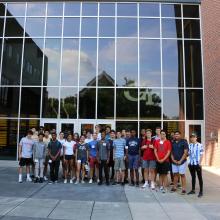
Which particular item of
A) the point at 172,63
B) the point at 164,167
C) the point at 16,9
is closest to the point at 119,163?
the point at 164,167

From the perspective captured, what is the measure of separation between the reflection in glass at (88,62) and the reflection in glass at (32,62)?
97.5 inches

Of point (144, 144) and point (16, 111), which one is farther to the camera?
point (16, 111)

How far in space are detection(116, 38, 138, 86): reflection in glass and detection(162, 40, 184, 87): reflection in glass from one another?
1734 mm

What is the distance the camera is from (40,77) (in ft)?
72.7

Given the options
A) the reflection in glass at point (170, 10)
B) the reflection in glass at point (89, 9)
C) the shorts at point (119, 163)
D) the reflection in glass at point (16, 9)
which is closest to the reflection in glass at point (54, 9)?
the reflection in glass at point (89, 9)

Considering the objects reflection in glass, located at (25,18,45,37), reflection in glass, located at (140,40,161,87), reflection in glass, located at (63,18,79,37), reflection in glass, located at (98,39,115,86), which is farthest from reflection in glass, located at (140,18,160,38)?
reflection in glass, located at (25,18,45,37)

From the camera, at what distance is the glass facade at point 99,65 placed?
71.3 ft

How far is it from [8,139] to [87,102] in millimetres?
5057

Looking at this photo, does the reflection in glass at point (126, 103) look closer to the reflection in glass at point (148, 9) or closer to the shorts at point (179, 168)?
the reflection in glass at point (148, 9)

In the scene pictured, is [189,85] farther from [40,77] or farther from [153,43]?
[40,77]

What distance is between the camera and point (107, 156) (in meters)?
13.1

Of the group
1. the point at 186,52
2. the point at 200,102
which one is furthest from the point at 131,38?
the point at 200,102

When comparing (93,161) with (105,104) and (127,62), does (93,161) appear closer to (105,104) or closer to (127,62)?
(105,104)

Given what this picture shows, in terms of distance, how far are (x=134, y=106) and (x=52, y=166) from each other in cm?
930
